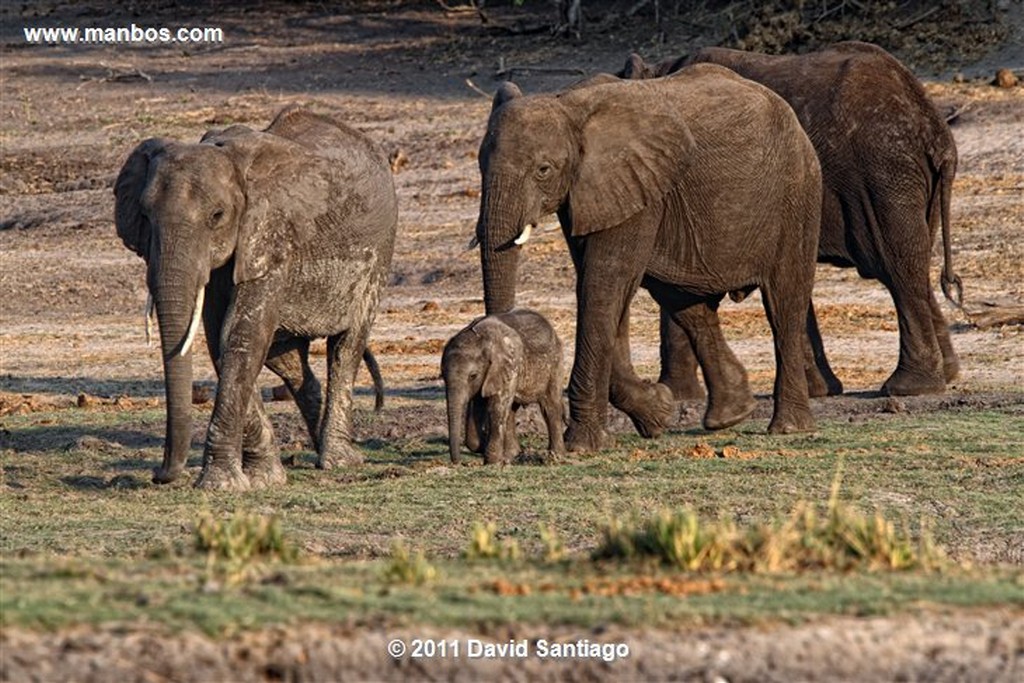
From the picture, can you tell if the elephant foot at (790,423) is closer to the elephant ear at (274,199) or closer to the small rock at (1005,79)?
the elephant ear at (274,199)

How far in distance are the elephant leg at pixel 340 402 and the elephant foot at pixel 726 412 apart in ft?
7.49

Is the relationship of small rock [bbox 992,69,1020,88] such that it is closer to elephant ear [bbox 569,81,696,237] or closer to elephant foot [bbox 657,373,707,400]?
elephant foot [bbox 657,373,707,400]

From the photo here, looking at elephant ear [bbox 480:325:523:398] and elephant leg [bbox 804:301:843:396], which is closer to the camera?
elephant ear [bbox 480:325:523:398]

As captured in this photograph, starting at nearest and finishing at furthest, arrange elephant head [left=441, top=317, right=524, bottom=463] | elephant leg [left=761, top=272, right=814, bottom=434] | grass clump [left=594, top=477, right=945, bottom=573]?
grass clump [left=594, top=477, right=945, bottom=573] < elephant head [left=441, top=317, right=524, bottom=463] < elephant leg [left=761, top=272, right=814, bottom=434]

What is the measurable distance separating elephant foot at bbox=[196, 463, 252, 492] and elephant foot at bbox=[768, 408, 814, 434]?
3.56 m

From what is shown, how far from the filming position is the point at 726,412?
14.6 meters

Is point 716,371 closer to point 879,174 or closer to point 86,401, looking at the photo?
point 879,174

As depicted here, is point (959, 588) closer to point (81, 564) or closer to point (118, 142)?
point (81, 564)

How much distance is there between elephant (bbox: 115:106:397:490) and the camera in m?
11.9

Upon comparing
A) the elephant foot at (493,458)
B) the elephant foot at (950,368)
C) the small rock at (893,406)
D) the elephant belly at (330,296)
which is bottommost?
the elephant foot at (950,368)

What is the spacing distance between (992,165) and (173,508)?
13539 mm

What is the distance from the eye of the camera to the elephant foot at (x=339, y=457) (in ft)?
43.2

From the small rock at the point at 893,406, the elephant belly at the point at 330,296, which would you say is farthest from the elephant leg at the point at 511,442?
the small rock at the point at 893,406

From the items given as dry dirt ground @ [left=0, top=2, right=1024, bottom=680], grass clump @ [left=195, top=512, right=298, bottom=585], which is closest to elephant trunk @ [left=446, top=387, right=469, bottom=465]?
dry dirt ground @ [left=0, top=2, right=1024, bottom=680]
